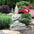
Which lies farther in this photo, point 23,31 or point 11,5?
point 11,5

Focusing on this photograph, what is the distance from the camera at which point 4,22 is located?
692 cm

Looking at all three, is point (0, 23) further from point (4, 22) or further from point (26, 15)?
point (26, 15)

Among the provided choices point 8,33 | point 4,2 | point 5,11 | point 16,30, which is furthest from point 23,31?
point 4,2

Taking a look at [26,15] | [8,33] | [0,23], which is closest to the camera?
[8,33]

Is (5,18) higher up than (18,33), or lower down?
higher up

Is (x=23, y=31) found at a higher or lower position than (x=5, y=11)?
lower

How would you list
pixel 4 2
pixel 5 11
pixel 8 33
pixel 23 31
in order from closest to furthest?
pixel 8 33 < pixel 23 31 < pixel 5 11 < pixel 4 2

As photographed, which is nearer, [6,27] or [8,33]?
[8,33]

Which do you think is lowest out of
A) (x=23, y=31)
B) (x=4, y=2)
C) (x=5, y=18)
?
(x=23, y=31)

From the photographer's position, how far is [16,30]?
6.41 metres

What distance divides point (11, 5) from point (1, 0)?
107 centimetres

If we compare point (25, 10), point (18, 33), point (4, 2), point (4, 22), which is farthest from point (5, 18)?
point (4, 2)

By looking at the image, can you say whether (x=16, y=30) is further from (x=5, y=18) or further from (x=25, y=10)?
(x=25, y=10)

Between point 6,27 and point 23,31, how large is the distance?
43.7 inches
